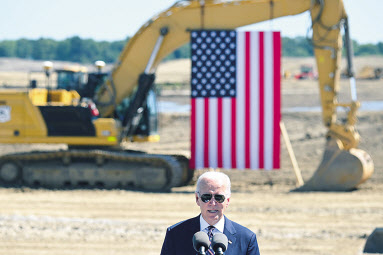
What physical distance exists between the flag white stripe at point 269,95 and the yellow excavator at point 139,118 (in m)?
0.78

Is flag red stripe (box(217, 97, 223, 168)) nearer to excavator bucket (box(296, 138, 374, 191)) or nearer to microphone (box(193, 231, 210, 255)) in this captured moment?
excavator bucket (box(296, 138, 374, 191))

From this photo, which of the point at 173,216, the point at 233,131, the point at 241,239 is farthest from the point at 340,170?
the point at 241,239

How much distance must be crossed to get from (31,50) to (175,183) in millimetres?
122710

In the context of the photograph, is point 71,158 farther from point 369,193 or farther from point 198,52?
point 369,193

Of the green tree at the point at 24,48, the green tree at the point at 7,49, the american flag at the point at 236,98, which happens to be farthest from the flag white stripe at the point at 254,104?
the green tree at the point at 7,49

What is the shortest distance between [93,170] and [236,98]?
357 centimetres

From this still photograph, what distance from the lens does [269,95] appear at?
16641 millimetres

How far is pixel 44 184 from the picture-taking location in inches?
691

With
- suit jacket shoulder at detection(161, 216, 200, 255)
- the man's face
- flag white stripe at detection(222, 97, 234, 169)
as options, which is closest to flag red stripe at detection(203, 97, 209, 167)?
flag white stripe at detection(222, 97, 234, 169)

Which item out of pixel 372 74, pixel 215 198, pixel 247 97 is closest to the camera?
pixel 215 198

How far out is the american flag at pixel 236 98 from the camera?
54.4 feet

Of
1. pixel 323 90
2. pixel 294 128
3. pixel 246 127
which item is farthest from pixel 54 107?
pixel 294 128

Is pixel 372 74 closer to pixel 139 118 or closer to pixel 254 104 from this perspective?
pixel 139 118

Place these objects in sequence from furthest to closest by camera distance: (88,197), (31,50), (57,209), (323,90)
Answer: (31,50) < (323,90) < (88,197) < (57,209)
